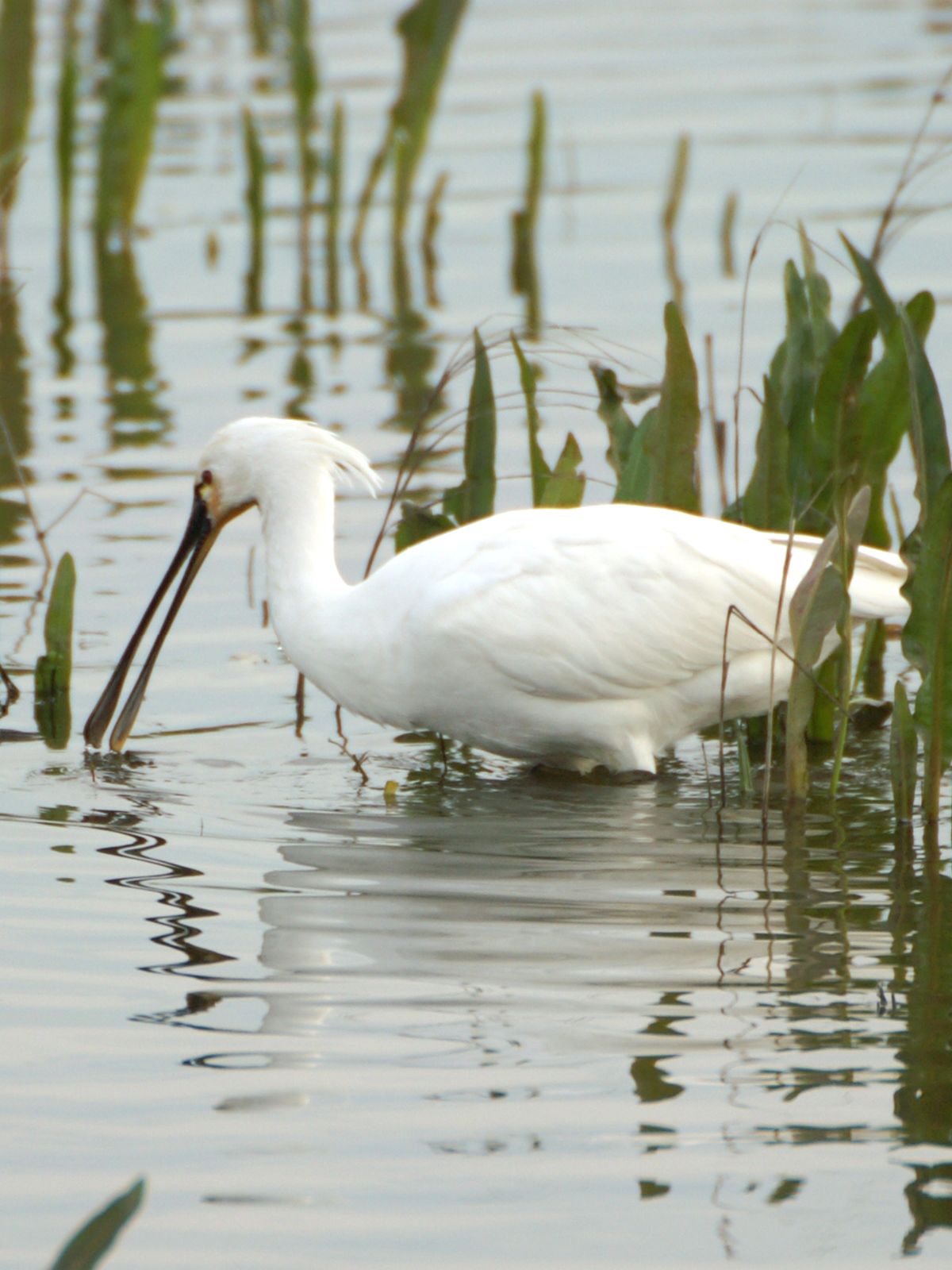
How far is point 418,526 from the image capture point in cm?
751

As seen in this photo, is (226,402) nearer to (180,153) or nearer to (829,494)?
(829,494)

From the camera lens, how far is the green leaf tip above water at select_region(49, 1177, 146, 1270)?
2.62 m

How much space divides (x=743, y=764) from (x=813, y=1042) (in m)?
1.93

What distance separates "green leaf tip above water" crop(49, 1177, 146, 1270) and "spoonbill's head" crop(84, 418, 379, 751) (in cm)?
434

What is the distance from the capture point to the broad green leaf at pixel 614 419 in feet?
23.1

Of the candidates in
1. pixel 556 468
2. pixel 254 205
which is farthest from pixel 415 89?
pixel 556 468

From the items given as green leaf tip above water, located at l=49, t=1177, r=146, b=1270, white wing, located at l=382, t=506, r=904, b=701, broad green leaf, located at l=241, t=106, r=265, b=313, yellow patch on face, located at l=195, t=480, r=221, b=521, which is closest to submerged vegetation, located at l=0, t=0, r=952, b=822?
white wing, located at l=382, t=506, r=904, b=701

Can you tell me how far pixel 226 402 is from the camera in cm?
1166

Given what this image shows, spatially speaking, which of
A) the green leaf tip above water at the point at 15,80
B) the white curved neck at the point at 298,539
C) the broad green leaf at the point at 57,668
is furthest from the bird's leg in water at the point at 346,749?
the green leaf tip above water at the point at 15,80

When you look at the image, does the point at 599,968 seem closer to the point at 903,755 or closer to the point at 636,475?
the point at 903,755

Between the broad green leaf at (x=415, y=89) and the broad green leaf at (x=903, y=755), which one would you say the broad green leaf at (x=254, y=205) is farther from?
the broad green leaf at (x=903, y=755)

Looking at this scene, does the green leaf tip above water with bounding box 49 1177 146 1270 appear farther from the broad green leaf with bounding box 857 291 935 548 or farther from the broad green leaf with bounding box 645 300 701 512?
the broad green leaf with bounding box 857 291 935 548

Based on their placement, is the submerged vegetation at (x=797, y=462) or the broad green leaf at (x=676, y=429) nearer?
the submerged vegetation at (x=797, y=462)

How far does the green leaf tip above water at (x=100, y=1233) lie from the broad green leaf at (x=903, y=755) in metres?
3.13
